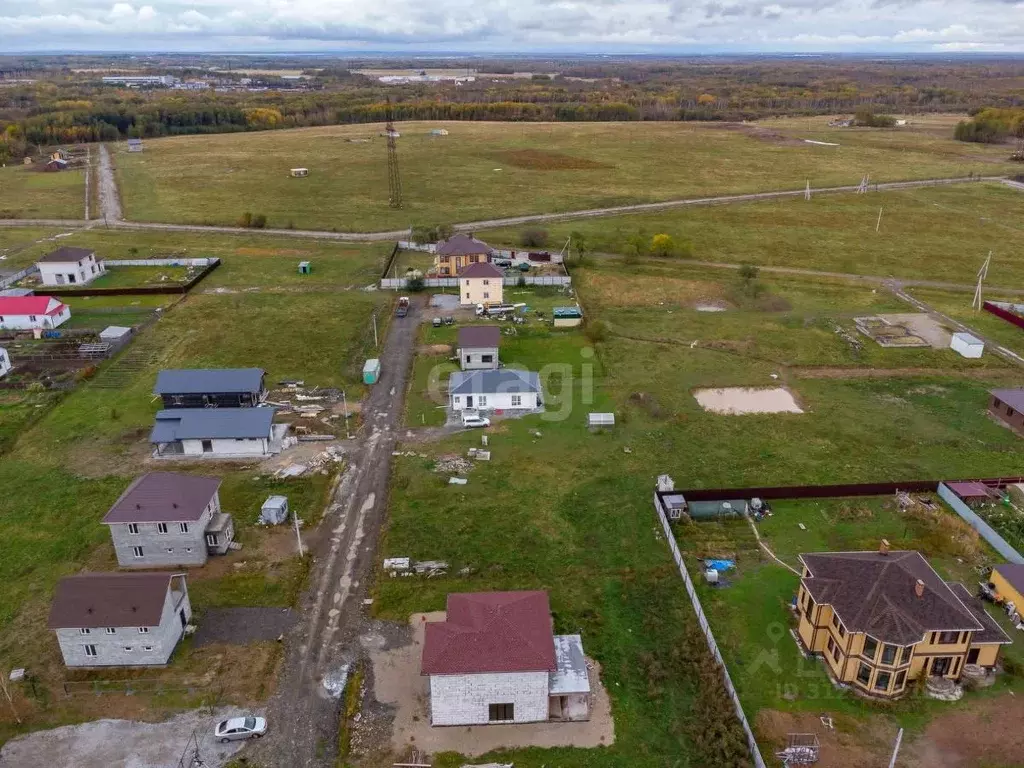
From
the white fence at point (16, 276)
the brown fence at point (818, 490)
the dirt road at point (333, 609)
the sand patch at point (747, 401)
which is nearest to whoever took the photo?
the dirt road at point (333, 609)

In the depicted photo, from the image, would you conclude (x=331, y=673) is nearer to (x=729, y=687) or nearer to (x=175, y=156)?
(x=729, y=687)

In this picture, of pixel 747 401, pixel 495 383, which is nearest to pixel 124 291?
pixel 495 383

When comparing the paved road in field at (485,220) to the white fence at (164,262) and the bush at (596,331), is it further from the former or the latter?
the bush at (596,331)

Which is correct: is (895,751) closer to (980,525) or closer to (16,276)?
(980,525)

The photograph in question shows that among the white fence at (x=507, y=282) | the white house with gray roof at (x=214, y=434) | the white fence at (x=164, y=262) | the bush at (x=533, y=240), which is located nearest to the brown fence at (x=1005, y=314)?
the white fence at (x=507, y=282)

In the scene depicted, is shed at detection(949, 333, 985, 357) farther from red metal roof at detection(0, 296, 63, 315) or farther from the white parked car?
red metal roof at detection(0, 296, 63, 315)

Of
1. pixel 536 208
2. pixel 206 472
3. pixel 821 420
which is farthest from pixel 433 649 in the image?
pixel 536 208
